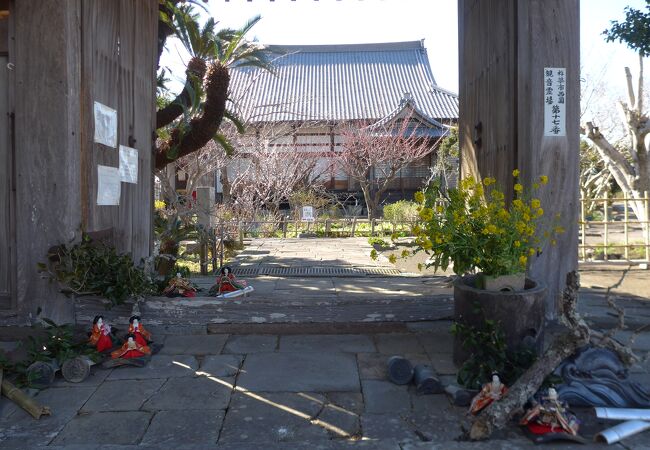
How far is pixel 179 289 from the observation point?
15.8 feet

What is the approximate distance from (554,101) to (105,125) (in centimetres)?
358

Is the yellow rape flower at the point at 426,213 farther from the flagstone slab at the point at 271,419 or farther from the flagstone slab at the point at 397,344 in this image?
the flagstone slab at the point at 271,419

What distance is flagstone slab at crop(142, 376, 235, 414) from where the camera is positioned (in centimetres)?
331

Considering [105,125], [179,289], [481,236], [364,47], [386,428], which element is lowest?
[386,428]

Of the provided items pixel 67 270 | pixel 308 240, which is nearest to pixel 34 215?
pixel 67 270

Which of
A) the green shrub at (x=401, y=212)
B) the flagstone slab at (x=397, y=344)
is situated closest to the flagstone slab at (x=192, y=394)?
the flagstone slab at (x=397, y=344)

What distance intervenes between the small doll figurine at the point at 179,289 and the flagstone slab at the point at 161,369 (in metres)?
0.74

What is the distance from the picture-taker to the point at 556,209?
A: 442cm

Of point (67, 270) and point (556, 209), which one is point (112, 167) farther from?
point (556, 209)

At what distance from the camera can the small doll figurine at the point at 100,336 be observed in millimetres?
3982

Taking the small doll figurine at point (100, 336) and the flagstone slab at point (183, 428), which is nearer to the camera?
the flagstone slab at point (183, 428)

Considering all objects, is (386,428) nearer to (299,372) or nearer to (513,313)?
(299,372)

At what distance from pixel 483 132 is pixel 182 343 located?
3.52 m

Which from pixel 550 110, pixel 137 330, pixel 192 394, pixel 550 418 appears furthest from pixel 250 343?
pixel 550 110
